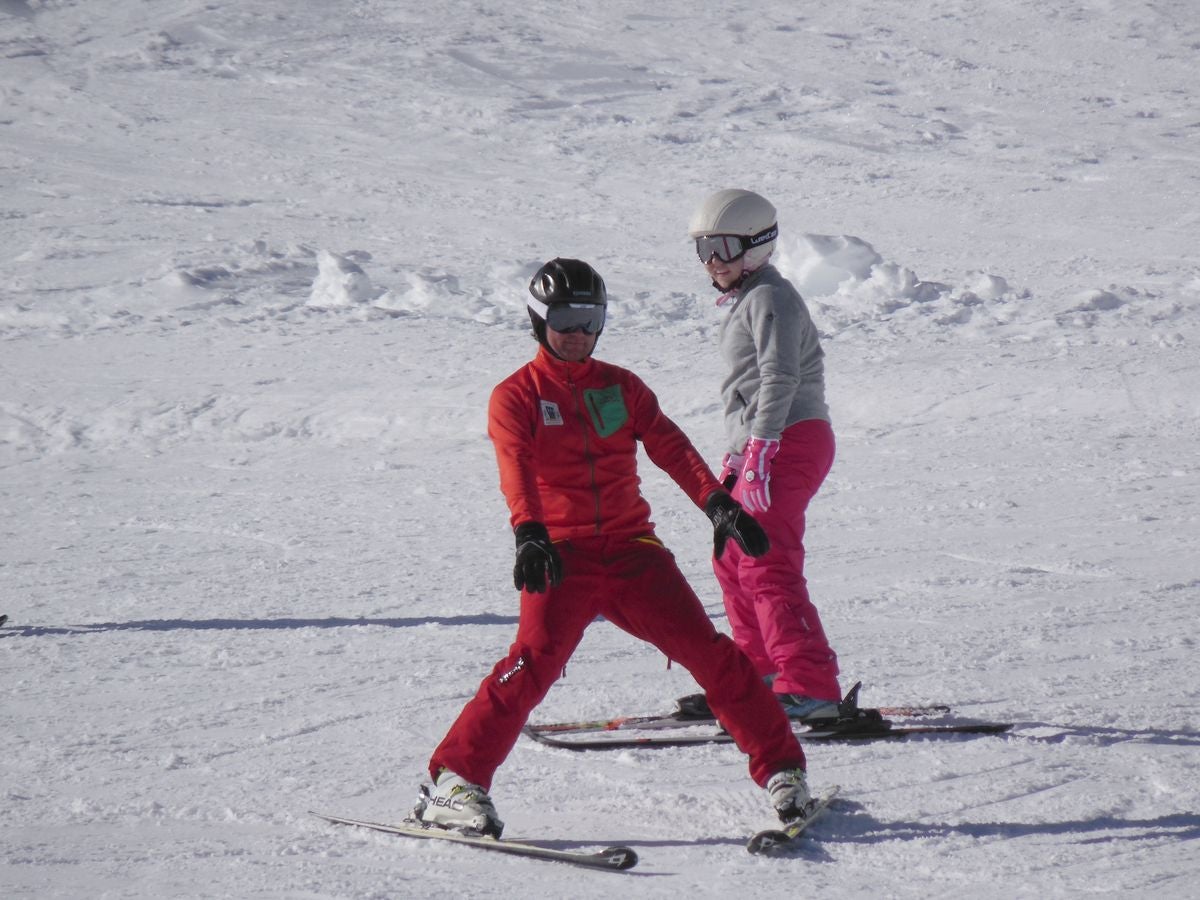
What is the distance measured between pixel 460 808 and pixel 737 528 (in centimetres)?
95

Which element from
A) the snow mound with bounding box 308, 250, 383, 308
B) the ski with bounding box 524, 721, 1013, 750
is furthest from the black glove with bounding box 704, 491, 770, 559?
the snow mound with bounding box 308, 250, 383, 308

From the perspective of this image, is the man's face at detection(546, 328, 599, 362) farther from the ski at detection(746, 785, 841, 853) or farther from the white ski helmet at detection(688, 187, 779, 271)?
the ski at detection(746, 785, 841, 853)

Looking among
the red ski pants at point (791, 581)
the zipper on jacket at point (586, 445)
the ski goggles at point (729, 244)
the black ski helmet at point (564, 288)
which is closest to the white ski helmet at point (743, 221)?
the ski goggles at point (729, 244)

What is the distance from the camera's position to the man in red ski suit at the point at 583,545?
9.95 ft

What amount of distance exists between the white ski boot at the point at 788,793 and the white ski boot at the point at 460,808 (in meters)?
0.66

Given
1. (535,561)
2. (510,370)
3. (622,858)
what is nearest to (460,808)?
(622,858)

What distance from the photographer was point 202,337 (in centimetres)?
1224

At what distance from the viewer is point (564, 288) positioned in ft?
10.3

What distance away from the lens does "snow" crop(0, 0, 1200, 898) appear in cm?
329

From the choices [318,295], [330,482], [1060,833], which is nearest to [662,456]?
[1060,833]

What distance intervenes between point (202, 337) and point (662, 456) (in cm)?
991

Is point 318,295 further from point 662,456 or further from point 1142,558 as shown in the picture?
point 662,456

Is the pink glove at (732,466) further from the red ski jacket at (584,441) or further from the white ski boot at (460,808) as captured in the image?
the white ski boot at (460,808)

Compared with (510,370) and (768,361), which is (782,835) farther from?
(510,370)
